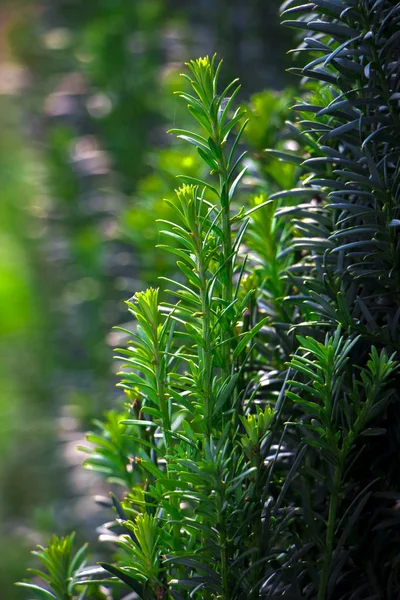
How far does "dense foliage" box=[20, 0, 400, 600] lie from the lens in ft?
1.13

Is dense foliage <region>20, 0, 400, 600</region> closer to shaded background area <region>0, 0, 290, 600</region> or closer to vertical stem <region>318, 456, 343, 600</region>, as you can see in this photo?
vertical stem <region>318, 456, 343, 600</region>

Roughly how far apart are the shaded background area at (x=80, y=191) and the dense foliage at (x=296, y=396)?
54cm

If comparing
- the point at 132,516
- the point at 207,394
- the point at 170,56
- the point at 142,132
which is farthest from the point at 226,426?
the point at 170,56

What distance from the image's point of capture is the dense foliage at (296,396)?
1.13 ft

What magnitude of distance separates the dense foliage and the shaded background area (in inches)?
21.2

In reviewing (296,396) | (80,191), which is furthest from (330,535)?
(80,191)

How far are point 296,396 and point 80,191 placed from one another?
3.98 feet

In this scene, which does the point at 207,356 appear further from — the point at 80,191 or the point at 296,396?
the point at 80,191

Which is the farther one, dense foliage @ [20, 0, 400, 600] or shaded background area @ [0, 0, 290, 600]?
shaded background area @ [0, 0, 290, 600]

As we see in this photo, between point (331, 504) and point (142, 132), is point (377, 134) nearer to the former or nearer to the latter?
point (331, 504)

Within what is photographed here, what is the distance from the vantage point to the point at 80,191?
148 cm

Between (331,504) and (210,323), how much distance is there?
0.35ft

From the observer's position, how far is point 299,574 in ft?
1.23

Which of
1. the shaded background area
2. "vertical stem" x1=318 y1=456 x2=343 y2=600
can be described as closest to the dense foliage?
"vertical stem" x1=318 y1=456 x2=343 y2=600
